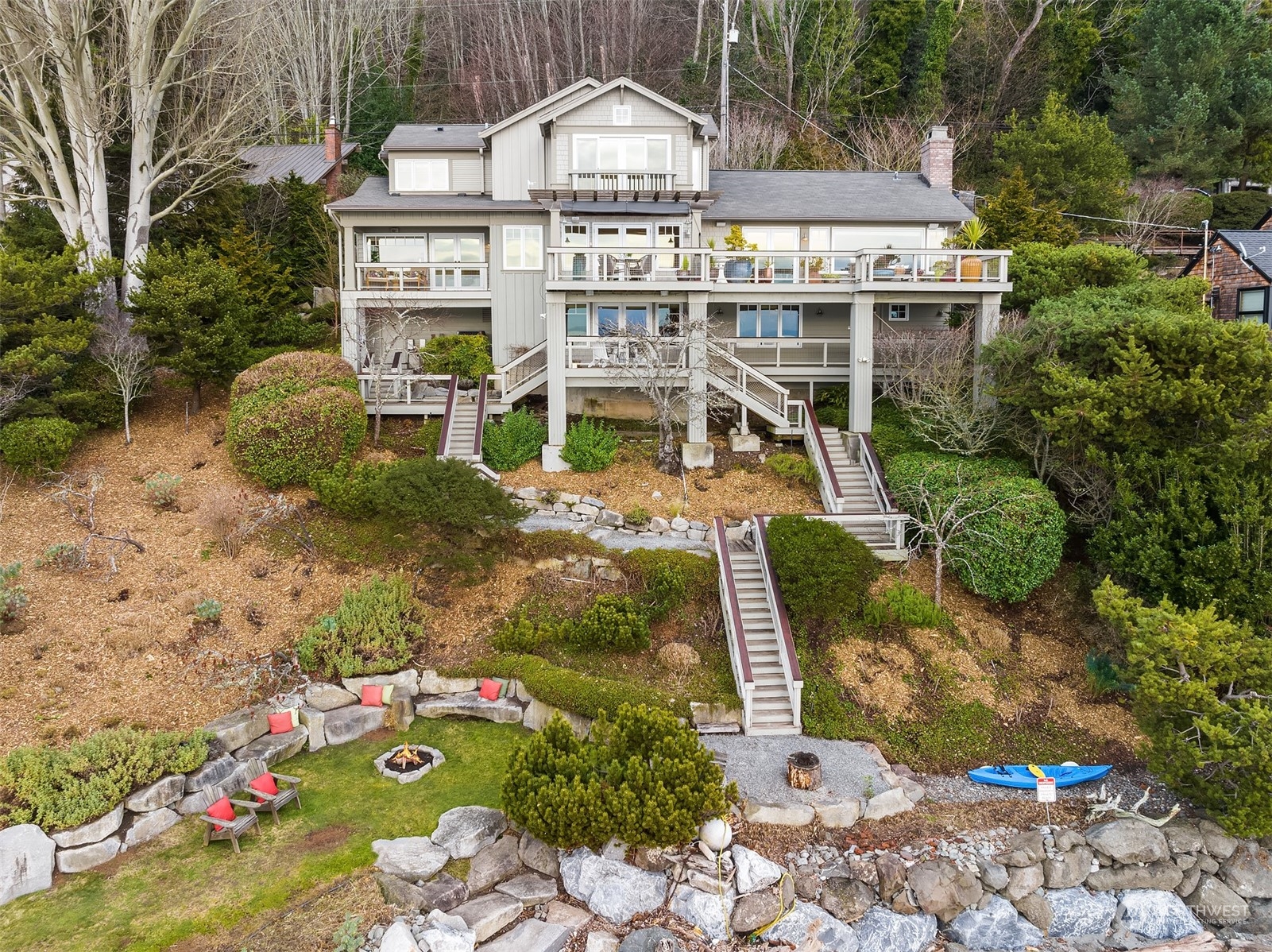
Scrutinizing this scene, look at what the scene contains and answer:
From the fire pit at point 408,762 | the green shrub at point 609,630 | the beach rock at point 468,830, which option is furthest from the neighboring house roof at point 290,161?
the beach rock at point 468,830

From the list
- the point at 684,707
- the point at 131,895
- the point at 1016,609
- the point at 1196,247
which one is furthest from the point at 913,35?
the point at 131,895

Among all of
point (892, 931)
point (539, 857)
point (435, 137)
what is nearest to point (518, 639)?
point (539, 857)

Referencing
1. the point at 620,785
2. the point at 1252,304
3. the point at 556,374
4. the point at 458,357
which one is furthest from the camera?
the point at 1252,304

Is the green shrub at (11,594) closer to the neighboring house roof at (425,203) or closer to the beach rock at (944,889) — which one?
the neighboring house roof at (425,203)

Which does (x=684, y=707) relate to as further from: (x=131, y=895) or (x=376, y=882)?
(x=131, y=895)

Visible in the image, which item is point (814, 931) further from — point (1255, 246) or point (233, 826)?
point (1255, 246)

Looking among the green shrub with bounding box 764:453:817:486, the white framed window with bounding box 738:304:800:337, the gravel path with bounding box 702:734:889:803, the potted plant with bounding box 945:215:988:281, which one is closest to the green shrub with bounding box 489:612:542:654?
the gravel path with bounding box 702:734:889:803
